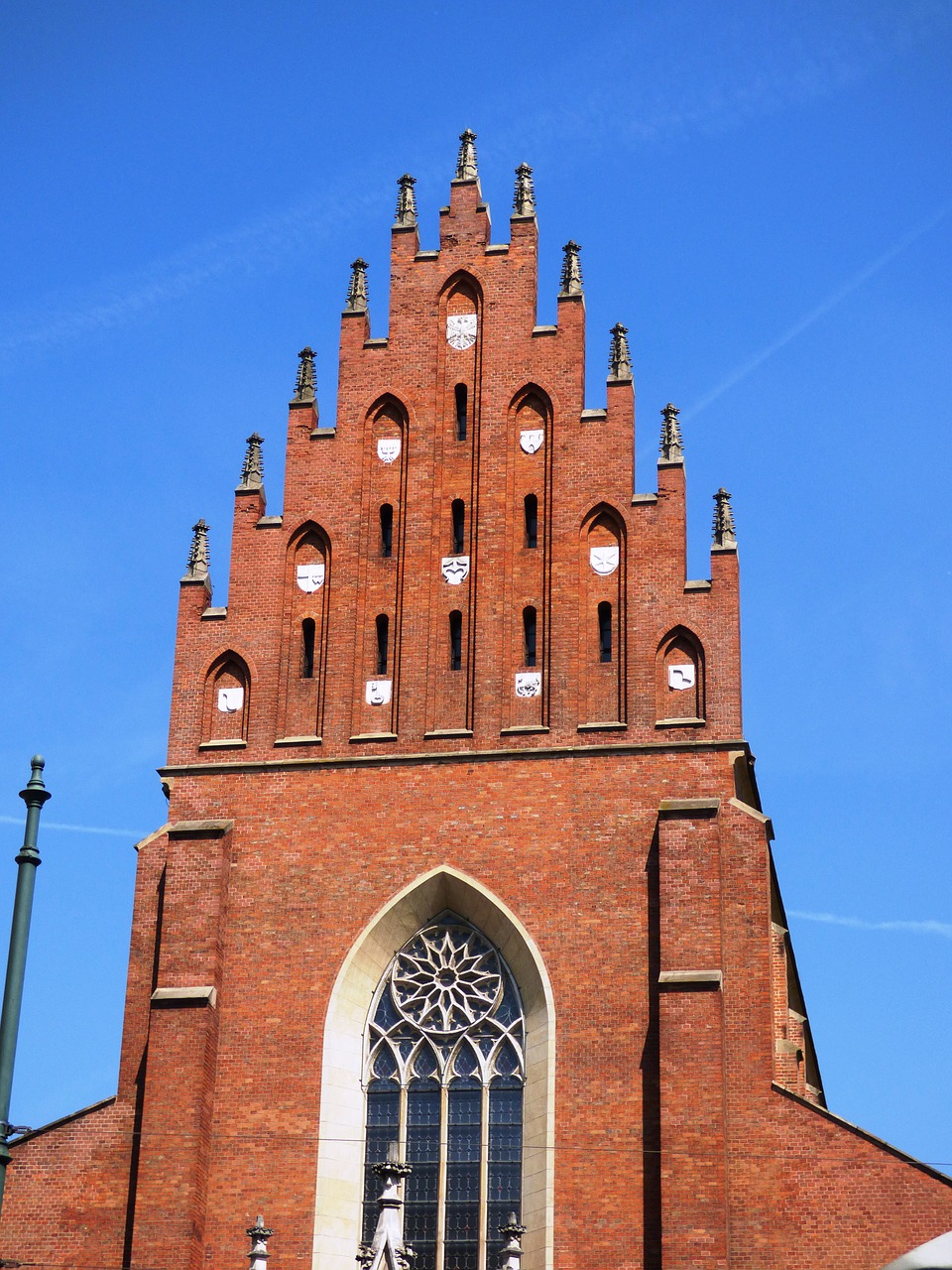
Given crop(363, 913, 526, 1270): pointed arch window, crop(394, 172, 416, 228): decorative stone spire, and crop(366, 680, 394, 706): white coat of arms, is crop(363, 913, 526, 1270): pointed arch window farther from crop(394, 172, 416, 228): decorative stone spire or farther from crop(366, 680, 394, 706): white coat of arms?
crop(394, 172, 416, 228): decorative stone spire

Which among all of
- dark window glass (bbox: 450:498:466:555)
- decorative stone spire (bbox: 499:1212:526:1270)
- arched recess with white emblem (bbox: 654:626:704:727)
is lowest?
decorative stone spire (bbox: 499:1212:526:1270)

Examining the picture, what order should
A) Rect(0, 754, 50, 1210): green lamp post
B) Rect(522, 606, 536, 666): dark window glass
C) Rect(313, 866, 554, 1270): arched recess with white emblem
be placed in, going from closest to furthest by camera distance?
Rect(0, 754, 50, 1210): green lamp post, Rect(313, 866, 554, 1270): arched recess with white emblem, Rect(522, 606, 536, 666): dark window glass

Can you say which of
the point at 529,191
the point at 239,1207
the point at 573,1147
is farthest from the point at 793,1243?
the point at 529,191

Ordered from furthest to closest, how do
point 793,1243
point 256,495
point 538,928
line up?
1. point 256,495
2. point 538,928
3. point 793,1243

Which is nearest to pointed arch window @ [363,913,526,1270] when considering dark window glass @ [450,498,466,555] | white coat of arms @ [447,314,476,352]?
A: dark window glass @ [450,498,466,555]

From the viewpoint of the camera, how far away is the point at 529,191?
36.9 m

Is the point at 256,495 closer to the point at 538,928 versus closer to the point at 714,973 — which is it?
the point at 538,928

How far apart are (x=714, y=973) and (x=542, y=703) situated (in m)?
5.27

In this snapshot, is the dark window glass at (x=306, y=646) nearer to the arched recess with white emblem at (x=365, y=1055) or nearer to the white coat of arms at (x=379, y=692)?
the white coat of arms at (x=379, y=692)

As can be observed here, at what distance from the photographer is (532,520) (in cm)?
3488

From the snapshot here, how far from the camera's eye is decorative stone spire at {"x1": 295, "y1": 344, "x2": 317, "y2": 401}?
118ft

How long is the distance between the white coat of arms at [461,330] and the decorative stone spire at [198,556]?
522 cm

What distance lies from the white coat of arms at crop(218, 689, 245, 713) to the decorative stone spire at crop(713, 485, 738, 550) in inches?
311

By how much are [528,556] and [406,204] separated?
7.10 m
